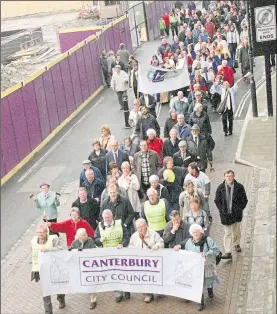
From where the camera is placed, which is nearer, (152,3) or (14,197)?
(14,197)

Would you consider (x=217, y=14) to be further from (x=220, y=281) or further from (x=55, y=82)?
(x=220, y=281)

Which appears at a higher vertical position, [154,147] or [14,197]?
[154,147]

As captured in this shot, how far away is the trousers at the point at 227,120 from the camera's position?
1930cm

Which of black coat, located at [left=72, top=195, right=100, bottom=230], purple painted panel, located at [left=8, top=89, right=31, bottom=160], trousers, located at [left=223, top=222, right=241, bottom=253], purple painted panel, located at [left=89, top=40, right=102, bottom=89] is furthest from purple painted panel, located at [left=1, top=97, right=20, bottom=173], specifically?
purple painted panel, located at [left=89, top=40, right=102, bottom=89]

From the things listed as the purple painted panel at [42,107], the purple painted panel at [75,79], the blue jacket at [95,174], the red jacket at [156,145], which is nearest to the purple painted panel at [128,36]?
Answer: the purple painted panel at [75,79]

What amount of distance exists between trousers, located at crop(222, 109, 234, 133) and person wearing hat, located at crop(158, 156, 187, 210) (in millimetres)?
Result: 6342

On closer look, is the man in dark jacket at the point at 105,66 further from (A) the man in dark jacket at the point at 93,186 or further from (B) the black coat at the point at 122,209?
(B) the black coat at the point at 122,209

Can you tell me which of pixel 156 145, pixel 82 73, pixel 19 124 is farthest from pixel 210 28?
pixel 156 145

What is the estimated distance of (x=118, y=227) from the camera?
10828mm

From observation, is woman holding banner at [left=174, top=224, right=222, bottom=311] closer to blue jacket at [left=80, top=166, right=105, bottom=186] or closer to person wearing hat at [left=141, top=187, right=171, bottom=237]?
person wearing hat at [left=141, top=187, right=171, bottom=237]

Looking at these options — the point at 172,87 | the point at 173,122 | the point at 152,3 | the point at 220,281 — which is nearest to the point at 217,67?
the point at 172,87

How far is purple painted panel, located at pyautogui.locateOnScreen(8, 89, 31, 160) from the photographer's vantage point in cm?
1947

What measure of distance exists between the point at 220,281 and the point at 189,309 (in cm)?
63

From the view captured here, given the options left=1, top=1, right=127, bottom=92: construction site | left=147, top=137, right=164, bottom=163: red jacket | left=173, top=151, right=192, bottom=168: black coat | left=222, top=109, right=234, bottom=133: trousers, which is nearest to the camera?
left=173, top=151, right=192, bottom=168: black coat
